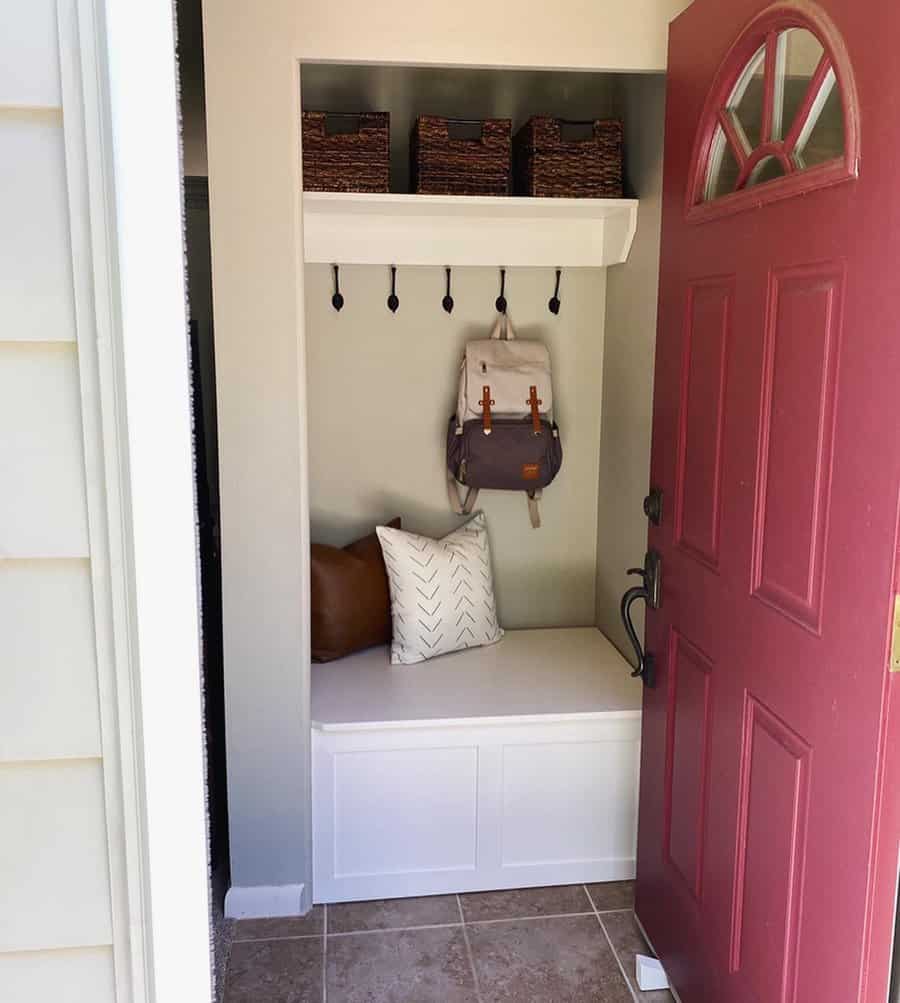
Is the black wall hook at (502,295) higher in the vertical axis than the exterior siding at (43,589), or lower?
higher

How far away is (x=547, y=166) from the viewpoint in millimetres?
2518

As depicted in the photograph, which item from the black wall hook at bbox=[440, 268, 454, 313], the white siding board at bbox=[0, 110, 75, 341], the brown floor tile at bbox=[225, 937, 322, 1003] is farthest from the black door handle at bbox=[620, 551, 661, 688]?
the white siding board at bbox=[0, 110, 75, 341]

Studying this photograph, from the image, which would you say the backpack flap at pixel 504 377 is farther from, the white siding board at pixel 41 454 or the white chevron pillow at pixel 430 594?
the white siding board at pixel 41 454

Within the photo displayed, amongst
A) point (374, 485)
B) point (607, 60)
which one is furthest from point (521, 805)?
point (607, 60)

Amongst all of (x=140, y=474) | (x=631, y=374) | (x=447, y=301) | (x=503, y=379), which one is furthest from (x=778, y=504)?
(x=447, y=301)

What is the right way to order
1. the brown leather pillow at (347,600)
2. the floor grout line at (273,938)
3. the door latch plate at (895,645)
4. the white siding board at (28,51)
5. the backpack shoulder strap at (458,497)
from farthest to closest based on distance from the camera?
the backpack shoulder strap at (458,497) → the brown leather pillow at (347,600) → the floor grout line at (273,938) → the door latch plate at (895,645) → the white siding board at (28,51)

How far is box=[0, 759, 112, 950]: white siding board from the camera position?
834mm

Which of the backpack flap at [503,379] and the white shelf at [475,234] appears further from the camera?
the backpack flap at [503,379]

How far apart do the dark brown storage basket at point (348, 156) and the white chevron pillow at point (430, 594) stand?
3.17ft

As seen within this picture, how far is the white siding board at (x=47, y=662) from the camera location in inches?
31.9

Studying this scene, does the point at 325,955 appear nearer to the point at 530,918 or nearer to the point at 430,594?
the point at 530,918

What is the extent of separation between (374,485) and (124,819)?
2139 millimetres

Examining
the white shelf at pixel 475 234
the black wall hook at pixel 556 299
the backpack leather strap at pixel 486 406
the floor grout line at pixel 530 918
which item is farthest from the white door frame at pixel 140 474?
the black wall hook at pixel 556 299

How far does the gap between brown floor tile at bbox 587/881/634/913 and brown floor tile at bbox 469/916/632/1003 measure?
69 mm
